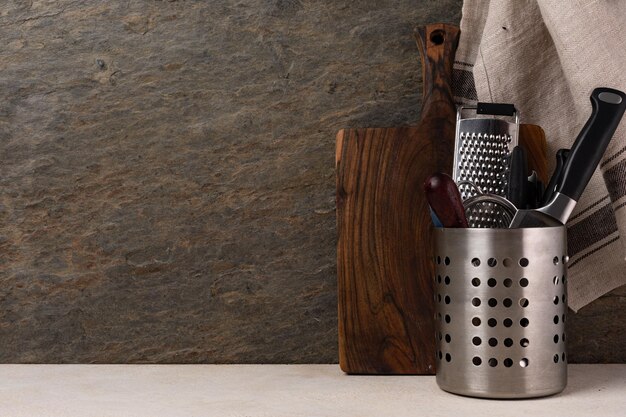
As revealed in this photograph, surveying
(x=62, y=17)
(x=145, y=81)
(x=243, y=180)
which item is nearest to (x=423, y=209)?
(x=243, y=180)

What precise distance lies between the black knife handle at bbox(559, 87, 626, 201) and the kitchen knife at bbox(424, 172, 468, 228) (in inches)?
4.3

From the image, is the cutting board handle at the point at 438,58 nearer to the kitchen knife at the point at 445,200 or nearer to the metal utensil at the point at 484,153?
the metal utensil at the point at 484,153

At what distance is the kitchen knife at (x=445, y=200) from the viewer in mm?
721

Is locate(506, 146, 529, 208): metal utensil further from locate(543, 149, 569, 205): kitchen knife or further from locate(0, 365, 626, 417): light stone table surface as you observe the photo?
locate(0, 365, 626, 417): light stone table surface

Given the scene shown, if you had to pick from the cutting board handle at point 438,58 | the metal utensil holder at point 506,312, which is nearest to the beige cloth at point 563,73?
the cutting board handle at point 438,58

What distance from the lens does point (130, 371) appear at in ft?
2.95

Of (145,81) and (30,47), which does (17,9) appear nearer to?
(30,47)

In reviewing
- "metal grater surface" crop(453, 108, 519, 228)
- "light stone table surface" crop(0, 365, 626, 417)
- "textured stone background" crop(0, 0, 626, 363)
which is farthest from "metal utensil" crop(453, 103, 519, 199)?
"light stone table surface" crop(0, 365, 626, 417)

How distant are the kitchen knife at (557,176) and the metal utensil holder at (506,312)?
4 centimetres

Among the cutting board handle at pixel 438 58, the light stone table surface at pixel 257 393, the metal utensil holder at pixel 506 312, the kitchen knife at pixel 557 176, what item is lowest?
the light stone table surface at pixel 257 393

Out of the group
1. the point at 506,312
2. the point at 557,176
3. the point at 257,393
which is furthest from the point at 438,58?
the point at 257,393

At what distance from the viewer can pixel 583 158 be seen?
0.75 meters

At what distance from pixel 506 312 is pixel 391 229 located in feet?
0.60

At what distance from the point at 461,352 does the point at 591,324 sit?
0.84 feet
